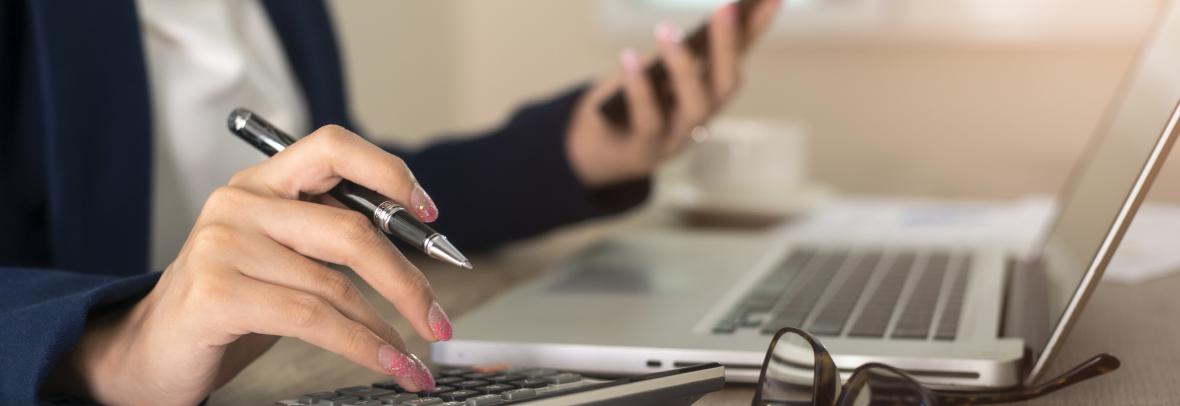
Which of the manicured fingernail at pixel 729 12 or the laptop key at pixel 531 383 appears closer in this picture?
the laptop key at pixel 531 383

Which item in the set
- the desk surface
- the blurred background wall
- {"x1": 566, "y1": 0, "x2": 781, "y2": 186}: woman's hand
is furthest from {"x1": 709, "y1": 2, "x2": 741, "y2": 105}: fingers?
the blurred background wall

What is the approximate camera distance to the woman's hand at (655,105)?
97 cm

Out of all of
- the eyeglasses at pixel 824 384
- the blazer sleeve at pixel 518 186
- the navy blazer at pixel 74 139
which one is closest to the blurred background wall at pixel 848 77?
the blazer sleeve at pixel 518 186

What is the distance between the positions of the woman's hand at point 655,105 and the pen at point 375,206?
479 millimetres

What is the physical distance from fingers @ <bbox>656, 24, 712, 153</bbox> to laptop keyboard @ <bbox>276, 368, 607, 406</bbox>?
1.63 feet

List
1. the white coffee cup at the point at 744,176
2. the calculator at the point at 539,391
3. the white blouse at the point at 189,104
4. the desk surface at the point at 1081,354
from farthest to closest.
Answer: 1. the white coffee cup at the point at 744,176
2. the white blouse at the point at 189,104
3. the desk surface at the point at 1081,354
4. the calculator at the point at 539,391

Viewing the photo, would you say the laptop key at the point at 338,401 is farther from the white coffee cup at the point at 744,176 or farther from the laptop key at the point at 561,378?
the white coffee cup at the point at 744,176

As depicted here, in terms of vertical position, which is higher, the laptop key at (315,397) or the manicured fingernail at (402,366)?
the manicured fingernail at (402,366)

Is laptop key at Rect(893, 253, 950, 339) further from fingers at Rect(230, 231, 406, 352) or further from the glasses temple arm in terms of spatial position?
fingers at Rect(230, 231, 406, 352)

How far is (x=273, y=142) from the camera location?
53cm

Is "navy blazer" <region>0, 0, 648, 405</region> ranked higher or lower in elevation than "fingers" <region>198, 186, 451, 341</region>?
higher

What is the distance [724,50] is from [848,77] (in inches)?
44.1

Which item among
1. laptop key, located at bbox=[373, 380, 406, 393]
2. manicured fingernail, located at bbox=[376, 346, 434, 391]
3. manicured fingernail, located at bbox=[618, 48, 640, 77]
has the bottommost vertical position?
laptop key, located at bbox=[373, 380, 406, 393]

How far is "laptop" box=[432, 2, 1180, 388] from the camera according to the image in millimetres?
537
